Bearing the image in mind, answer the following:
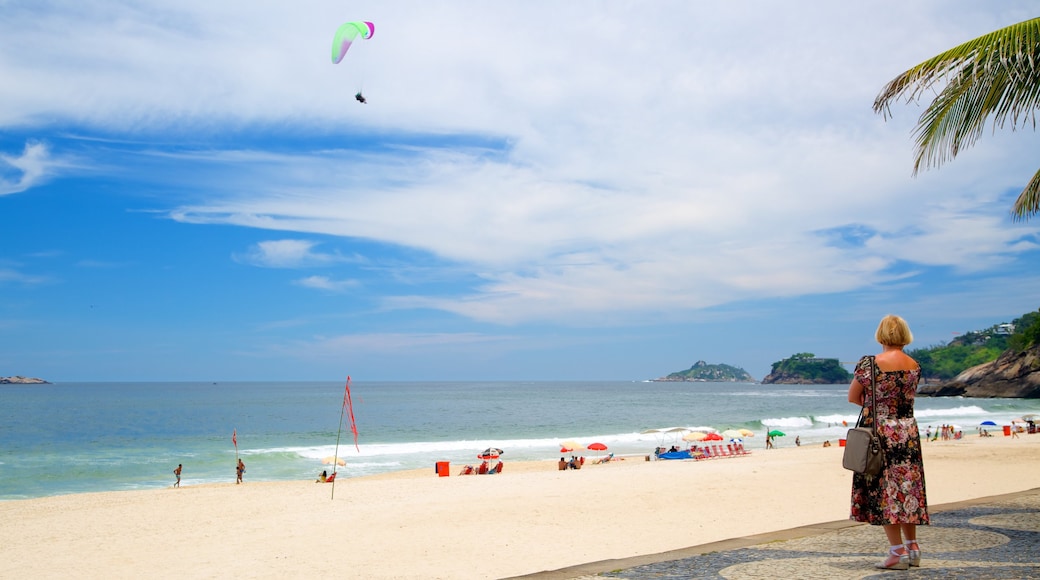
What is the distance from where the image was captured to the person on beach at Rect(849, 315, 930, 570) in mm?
5145

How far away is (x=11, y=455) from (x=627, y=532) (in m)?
43.1

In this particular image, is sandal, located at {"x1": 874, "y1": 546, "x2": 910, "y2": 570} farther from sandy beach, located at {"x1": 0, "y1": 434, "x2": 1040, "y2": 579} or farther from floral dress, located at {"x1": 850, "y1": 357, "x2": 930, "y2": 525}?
sandy beach, located at {"x1": 0, "y1": 434, "x2": 1040, "y2": 579}

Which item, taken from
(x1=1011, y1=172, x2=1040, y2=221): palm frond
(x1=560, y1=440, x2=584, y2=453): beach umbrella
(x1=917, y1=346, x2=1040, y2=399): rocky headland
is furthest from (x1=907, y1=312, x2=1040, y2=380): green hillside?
(x1=1011, y1=172, x2=1040, y2=221): palm frond

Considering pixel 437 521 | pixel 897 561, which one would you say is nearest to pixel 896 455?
pixel 897 561

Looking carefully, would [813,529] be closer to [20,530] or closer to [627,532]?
[627,532]

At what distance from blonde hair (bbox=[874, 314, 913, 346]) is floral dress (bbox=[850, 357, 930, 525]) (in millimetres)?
193

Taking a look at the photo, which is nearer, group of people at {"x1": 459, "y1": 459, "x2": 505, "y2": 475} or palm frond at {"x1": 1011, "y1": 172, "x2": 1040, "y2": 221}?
palm frond at {"x1": 1011, "y1": 172, "x2": 1040, "y2": 221}

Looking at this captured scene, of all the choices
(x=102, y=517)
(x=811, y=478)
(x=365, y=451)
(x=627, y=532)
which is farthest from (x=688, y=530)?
(x=365, y=451)

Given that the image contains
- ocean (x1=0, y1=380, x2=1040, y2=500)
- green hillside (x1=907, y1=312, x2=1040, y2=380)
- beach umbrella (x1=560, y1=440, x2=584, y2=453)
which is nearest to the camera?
beach umbrella (x1=560, y1=440, x2=584, y2=453)

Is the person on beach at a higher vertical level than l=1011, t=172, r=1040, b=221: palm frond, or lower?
lower

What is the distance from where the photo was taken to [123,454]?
4034 cm

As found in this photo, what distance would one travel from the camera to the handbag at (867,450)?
511cm

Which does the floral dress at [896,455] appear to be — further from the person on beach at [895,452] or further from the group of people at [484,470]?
the group of people at [484,470]

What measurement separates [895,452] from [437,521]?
8118 mm
